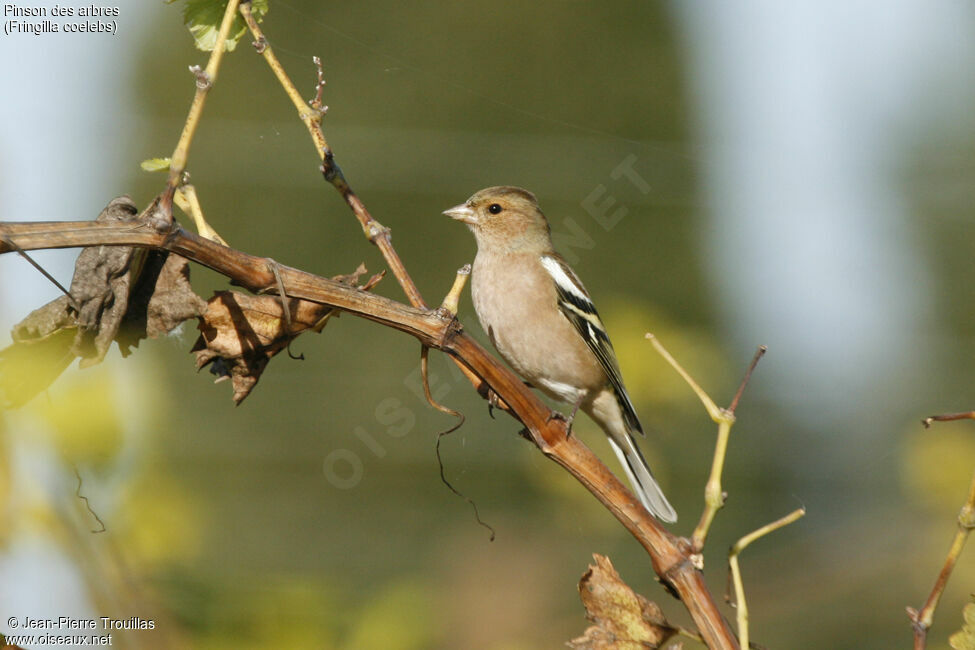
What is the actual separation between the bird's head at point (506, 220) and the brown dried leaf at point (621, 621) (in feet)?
10.8

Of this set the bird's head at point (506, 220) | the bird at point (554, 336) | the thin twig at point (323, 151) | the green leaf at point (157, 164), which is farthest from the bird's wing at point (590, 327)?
the green leaf at point (157, 164)

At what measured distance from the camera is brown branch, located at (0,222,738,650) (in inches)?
45.8

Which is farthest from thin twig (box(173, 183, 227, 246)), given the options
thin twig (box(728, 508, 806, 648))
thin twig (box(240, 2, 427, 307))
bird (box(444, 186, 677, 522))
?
bird (box(444, 186, 677, 522))

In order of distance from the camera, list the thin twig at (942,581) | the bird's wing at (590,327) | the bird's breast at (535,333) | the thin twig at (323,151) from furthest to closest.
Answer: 1. the bird's wing at (590,327)
2. the bird's breast at (535,333)
3. the thin twig at (323,151)
4. the thin twig at (942,581)

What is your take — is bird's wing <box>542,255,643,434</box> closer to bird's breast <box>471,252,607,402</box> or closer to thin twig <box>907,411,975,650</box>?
bird's breast <box>471,252,607,402</box>

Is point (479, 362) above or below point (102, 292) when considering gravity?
above

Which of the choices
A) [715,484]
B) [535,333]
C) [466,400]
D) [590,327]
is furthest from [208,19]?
[466,400]

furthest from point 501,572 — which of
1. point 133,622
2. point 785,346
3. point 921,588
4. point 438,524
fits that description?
point 438,524

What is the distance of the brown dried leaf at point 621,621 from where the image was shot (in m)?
1.25

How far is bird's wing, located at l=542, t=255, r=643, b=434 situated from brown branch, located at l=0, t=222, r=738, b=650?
9.06 feet

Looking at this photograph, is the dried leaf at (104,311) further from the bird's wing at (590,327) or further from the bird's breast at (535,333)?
the bird's wing at (590,327)

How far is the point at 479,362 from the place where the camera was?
1290 mm

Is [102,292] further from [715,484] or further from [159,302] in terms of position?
[715,484]

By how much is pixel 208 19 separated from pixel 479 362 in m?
0.79
